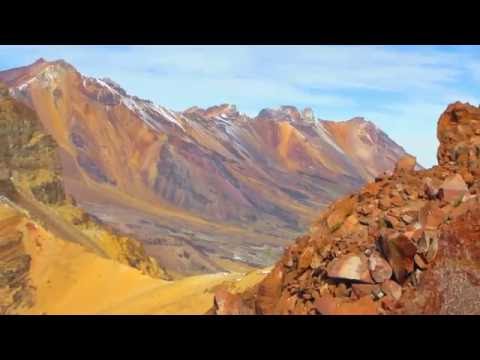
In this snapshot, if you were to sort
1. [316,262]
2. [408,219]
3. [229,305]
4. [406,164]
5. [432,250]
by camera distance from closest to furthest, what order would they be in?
[432,250] → [408,219] → [316,262] → [229,305] → [406,164]

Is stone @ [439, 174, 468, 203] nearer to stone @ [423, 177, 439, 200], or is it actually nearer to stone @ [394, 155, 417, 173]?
stone @ [423, 177, 439, 200]

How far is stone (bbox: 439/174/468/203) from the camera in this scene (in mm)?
11461

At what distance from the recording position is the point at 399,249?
10609 mm

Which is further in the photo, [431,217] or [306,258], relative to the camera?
[306,258]

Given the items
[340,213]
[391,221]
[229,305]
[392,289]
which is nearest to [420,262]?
[392,289]

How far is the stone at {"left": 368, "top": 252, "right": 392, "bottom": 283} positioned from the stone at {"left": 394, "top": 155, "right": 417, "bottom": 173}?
11.4 ft

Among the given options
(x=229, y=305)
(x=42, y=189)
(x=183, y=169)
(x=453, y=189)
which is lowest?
(x=229, y=305)

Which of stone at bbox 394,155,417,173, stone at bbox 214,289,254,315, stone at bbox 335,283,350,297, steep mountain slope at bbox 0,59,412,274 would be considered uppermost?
steep mountain slope at bbox 0,59,412,274

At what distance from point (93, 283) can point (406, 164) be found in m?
16.3

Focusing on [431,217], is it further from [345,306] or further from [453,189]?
[345,306]

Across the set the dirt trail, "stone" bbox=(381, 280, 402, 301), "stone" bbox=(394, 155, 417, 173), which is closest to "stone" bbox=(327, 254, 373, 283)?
"stone" bbox=(381, 280, 402, 301)
